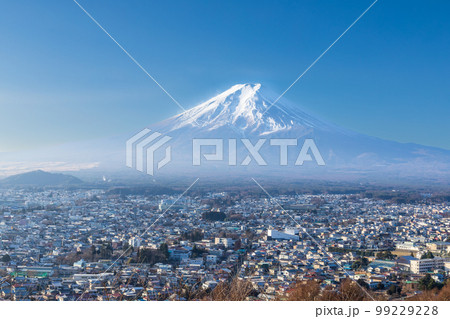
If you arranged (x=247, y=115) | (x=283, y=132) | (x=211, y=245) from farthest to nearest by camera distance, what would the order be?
(x=247, y=115), (x=283, y=132), (x=211, y=245)

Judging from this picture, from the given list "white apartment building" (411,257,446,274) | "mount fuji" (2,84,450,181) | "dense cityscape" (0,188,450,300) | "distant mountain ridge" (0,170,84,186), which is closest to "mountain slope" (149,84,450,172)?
"mount fuji" (2,84,450,181)

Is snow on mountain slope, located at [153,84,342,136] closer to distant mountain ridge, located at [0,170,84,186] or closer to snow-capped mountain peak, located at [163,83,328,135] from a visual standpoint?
snow-capped mountain peak, located at [163,83,328,135]

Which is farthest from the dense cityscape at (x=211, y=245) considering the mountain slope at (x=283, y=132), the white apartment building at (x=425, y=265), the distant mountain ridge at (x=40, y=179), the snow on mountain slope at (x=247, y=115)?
the snow on mountain slope at (x=247, y=115)

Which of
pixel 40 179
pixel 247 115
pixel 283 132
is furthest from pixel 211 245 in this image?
pixel 247 115

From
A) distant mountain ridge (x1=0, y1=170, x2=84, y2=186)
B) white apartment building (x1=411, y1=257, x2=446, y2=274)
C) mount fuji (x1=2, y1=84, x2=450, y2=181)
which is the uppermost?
mount fuji (x1=2, y1=84, x2=450, y2=181)

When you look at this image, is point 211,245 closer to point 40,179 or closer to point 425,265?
point 425,265

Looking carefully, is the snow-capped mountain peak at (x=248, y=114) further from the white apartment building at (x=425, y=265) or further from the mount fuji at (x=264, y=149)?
the white apartment building at (x=425, y=265)
